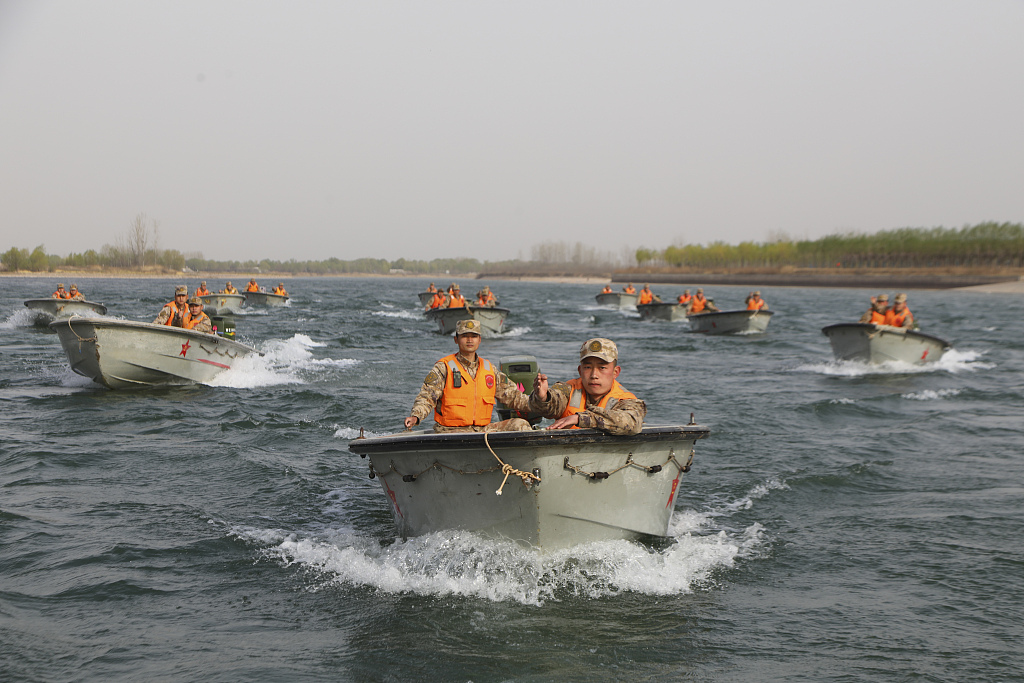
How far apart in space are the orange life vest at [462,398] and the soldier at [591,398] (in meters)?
0.66

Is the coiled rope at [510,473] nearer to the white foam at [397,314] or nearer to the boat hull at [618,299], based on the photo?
the white foam at [397,314]

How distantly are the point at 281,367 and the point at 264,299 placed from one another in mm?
29129

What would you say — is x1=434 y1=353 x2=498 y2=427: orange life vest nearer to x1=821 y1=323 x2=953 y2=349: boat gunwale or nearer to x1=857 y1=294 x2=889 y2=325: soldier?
x1=821 y1=323 x2=953 y2=349: boat gunwale

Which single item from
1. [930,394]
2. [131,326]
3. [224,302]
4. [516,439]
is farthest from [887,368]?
[224,302]

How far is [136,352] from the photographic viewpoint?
14719mm

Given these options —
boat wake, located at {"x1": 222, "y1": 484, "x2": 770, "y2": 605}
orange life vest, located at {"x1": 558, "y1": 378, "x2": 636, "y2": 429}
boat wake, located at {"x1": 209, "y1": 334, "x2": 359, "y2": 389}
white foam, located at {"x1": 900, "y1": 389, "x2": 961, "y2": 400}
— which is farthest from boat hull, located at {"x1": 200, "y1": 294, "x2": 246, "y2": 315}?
orange life vest, located at {"x1": 558, "y1": 378, "x2": 636, "y2": 429}

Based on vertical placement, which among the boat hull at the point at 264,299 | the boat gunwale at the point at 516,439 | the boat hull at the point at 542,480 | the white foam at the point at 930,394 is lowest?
the white foam at the point at 930,394

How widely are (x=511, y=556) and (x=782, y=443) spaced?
278 inches

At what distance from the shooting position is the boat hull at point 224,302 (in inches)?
1463

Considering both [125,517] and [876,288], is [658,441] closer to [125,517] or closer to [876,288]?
[125,517]

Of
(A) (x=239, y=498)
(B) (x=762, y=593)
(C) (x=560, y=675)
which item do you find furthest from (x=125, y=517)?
(B) (x=762, y=593)

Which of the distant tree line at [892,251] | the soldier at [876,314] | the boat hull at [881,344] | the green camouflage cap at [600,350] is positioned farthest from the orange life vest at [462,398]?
the distant tree line at [892,251]

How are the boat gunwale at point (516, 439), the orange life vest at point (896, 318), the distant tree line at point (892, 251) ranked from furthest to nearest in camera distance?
the distant tree line at point (892, 251), the orange life vest at point (896, 318), the boat gunwale at point (516, 439)

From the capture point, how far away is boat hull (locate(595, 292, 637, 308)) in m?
48.2
